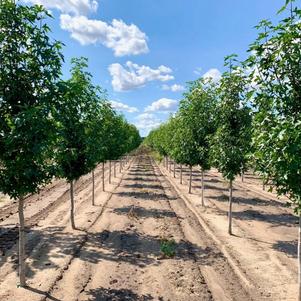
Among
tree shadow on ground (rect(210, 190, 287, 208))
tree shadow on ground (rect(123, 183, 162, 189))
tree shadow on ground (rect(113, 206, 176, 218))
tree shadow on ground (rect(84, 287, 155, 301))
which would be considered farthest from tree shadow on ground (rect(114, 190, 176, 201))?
tree shadow on ground (rect(84, 287, 155, 301))

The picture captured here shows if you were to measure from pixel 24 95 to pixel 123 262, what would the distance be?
23.9 ft

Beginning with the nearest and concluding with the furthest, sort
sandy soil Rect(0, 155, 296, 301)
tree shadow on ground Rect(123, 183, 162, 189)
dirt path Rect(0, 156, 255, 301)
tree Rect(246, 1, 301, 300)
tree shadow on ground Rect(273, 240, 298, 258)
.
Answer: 1. tree Rect(246, 1, 301, 300)
2. dirt path Rect(0, 156, 255, 301)
3. sandy soil Rect(0, 155, 296, 301)
4. tree shadow on ground Rect(273, 240, 298, 258)
5. tree shadow on ground Rect(123, 183, 162, 189)

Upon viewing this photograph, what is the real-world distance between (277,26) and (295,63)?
972 mm

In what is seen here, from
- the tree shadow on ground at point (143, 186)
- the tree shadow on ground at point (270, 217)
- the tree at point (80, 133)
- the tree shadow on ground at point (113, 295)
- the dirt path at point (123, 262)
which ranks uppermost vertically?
the tree at point (80, 133)

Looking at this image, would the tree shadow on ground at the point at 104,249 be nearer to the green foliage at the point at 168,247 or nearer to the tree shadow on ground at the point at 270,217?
the green foliage at the point at 168,247

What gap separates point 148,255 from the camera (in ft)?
48.7

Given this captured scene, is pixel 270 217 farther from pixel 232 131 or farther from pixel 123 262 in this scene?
pixel 123 262

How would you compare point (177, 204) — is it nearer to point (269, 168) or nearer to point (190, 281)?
point (190, 281)

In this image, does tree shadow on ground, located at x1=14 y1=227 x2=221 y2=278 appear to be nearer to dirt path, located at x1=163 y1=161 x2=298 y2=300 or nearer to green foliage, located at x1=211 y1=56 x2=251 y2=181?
dirt path, located at x1=163 y1=161 x2=298 y2=300

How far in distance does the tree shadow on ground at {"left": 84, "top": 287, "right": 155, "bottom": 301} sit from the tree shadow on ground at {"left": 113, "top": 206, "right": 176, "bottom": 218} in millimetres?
10759

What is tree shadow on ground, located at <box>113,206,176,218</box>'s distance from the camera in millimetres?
22391

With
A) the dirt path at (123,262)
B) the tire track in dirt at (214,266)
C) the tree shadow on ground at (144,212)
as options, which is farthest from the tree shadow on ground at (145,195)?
the tire track in dirt at (214,266)

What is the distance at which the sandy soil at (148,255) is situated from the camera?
1143 centimetres

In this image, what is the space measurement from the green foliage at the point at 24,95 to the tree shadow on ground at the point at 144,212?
40.6 feet
